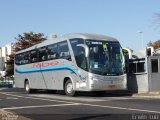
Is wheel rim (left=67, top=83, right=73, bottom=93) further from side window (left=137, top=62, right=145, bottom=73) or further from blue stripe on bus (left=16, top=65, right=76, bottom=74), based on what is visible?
side window (left=137, top=62, right=145, bottom=73)

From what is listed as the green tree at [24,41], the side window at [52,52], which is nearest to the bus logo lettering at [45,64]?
the side window at [52,52]

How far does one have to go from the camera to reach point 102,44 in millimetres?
25797

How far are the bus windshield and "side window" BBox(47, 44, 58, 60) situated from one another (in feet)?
12.0

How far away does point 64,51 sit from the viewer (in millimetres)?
27125

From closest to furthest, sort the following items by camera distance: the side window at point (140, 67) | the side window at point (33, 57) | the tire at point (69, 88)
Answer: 1. the tire at point (69, 88)
2. the side window at point (140, 67)
3. the side window at point (33, 57)

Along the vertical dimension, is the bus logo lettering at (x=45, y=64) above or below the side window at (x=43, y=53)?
below

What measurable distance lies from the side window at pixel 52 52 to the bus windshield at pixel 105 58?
3653mm

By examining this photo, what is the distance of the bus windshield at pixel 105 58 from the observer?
25.1 m

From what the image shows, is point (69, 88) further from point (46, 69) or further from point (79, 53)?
point (46, 69)

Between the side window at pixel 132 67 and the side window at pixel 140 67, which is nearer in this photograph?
the side window at pixel 140 67

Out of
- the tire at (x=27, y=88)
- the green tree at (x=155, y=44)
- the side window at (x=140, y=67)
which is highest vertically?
the green tree at (x=155, y=44)

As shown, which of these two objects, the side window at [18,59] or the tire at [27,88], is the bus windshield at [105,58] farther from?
the side window at [18,59]

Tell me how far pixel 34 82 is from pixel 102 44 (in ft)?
29.1

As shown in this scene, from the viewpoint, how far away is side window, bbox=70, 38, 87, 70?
25.2 m
